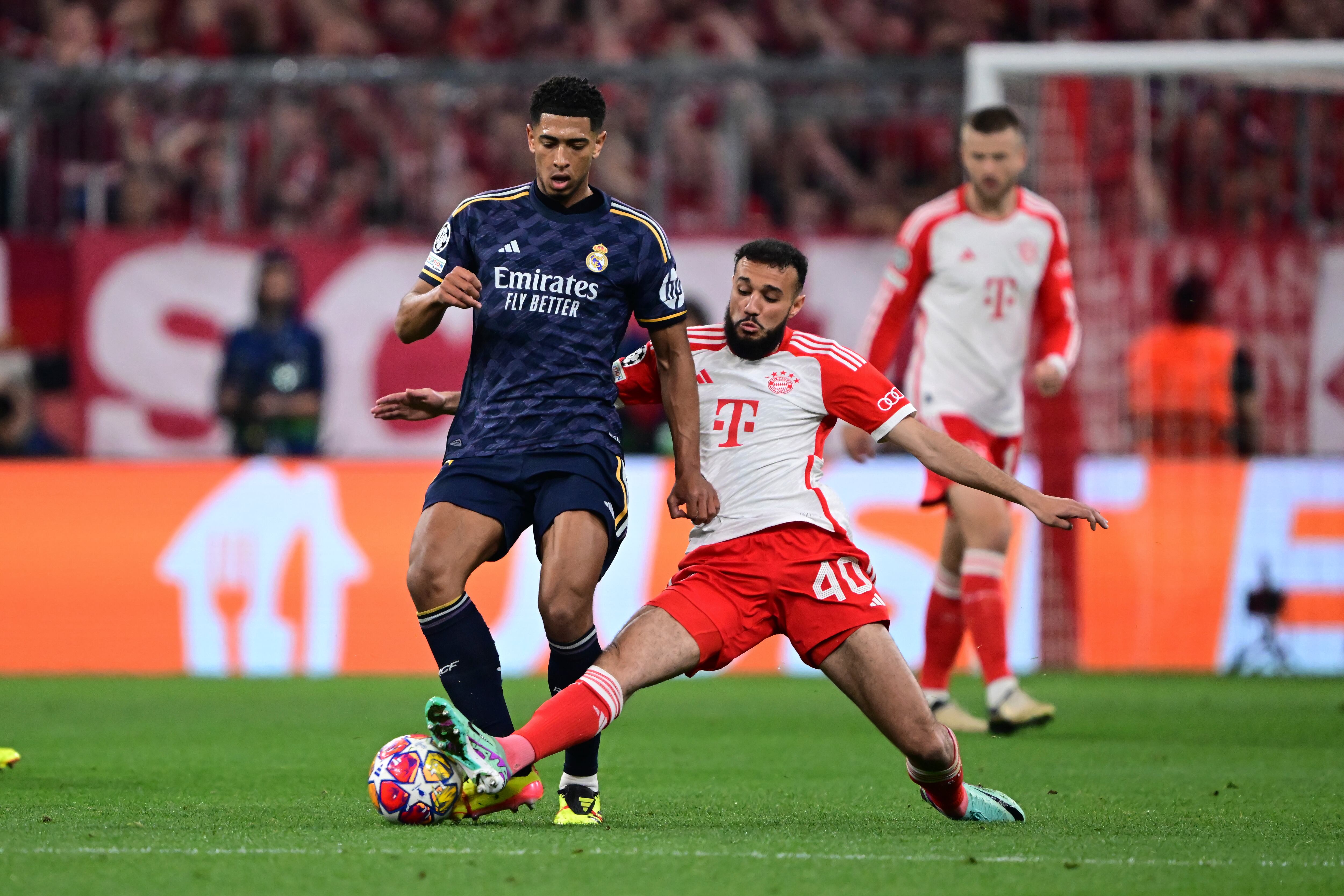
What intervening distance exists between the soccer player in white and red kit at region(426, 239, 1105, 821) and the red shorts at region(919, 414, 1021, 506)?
102 inches

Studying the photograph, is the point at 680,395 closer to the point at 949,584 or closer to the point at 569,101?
the point at 569,101

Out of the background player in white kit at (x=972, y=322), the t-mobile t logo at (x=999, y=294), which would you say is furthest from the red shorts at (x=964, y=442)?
the t-mobile t logo at (x=999, y=294)

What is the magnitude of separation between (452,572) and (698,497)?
0.77 metres

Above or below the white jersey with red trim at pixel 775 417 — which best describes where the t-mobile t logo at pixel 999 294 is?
above

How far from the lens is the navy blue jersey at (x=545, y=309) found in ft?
18.4

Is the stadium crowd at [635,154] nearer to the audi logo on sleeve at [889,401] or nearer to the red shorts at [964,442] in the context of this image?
the red shorts at [964,442]

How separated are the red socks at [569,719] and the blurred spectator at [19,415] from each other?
8.77 meters

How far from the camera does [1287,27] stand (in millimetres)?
15398

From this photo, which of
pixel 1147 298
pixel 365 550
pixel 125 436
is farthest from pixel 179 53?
pixel 1147 298

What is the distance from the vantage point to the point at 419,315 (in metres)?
5.51

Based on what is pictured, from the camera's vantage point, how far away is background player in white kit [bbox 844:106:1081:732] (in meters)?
8.52

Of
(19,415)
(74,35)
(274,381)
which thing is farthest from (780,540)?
(74,35)

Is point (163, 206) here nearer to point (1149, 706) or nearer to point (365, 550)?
point (365, 550)

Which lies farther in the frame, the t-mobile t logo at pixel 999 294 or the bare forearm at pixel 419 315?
the t-mobile t logo at pixel 999 294
